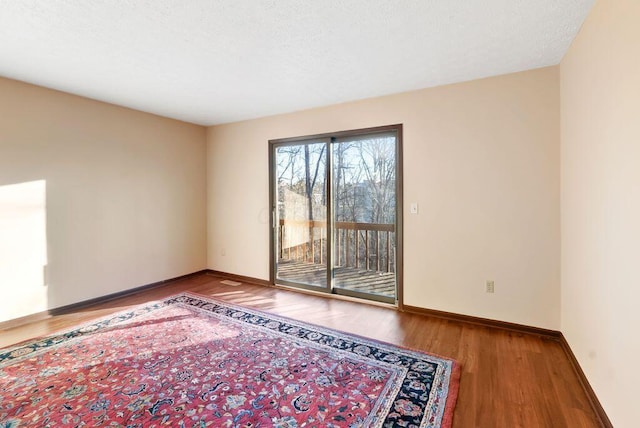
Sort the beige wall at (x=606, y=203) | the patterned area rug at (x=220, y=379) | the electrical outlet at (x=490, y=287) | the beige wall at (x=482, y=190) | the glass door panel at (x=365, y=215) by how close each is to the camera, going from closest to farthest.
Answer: the beige wall at (x=606, y=203), the patterned area rug at (x=220, y=379), the beige wall at (x=482, y=190), the electrical outlet at (x=490, y=287), the glass door panel at (x=365, y=215)

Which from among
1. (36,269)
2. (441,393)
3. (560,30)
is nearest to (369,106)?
(560,30)

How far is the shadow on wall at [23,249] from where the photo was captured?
2938 millimetres

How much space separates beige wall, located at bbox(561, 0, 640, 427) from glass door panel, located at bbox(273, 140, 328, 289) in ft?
8.41

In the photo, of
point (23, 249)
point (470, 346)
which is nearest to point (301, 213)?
point (470, 346)

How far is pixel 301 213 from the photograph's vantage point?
4238 mm

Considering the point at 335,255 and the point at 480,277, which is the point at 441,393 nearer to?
the point at 480,277

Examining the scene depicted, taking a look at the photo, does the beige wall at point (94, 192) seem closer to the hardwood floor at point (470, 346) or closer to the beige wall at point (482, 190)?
the hardwood floor at point (470, 346)

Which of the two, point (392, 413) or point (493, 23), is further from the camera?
point (493, 23)

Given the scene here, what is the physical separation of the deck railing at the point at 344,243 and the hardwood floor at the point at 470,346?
55 centimetres

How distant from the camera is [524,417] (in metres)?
1.70

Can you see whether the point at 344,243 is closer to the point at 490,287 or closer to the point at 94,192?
the point at 490,287

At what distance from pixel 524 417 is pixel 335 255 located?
2.57m

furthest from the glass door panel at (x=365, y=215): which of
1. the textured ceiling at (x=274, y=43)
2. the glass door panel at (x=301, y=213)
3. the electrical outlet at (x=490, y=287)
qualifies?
the electrical outlet at (x=490, y=287)

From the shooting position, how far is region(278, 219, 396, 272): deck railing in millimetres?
3678
